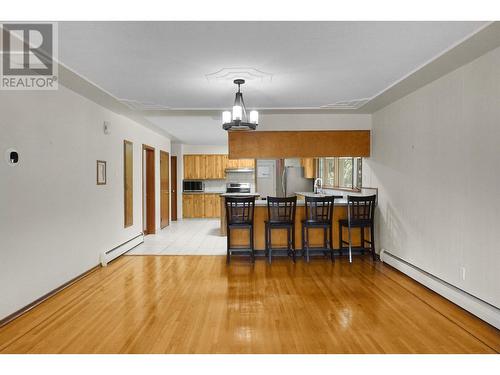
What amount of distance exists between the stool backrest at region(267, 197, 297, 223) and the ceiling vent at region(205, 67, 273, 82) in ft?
6.23

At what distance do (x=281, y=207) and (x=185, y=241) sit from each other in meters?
2.69

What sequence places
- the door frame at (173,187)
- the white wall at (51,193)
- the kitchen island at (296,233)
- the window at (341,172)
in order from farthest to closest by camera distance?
the door frame at (173,187) → the window at (341,172) → the kitchen island at (296,233) → the white wall at (51,193)

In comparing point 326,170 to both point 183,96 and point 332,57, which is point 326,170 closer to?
point 183,96

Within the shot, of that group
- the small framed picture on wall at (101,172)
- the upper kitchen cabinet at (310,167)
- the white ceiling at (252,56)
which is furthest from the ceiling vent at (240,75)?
the upper kitchen cabinet at (310,167)

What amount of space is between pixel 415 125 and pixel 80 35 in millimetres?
3786

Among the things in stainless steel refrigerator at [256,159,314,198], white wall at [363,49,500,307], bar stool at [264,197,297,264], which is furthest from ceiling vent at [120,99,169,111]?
stainless steel refrigerator at [256,159,314,198]

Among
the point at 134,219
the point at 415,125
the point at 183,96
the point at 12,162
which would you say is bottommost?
the point at 134,219

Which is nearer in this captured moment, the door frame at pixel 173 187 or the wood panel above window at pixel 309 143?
the wood panel above window at pixel 309 143

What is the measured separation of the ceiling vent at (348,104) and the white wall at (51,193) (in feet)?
11.1

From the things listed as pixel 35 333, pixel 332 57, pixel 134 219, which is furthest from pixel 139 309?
pixel 134 219

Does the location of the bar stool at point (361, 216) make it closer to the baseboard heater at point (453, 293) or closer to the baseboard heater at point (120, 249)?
the baseboard heater at point (453, 293)

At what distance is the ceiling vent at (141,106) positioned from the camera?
4898 mm

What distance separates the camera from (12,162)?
3.17m

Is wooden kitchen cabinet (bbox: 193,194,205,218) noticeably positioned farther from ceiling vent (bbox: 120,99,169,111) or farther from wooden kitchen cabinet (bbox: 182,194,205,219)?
ceiling vent (bbox: 120,99,169,111)
